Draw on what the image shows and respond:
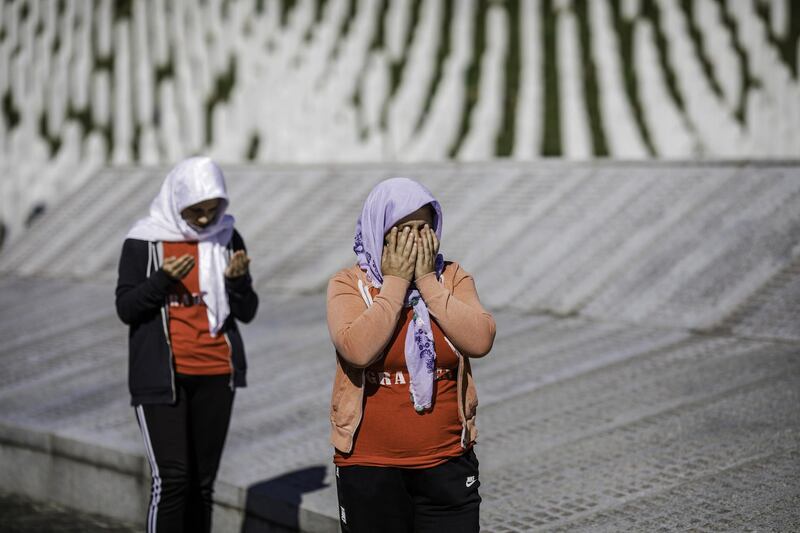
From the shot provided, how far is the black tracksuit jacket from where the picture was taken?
3953 millimetres

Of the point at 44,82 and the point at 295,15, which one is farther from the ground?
the point at 295,15

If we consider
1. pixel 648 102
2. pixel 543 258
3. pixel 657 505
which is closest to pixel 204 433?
pixel 657 505

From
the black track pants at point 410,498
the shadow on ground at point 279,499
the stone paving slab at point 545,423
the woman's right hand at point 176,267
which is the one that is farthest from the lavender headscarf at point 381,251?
the shadow on ground at point 279,499

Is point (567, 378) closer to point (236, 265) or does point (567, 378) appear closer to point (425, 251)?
point (236, 265)

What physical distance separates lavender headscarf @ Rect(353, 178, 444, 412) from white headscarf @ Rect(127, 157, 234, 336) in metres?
1.28

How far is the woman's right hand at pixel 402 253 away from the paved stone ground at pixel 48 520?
3.15 meters

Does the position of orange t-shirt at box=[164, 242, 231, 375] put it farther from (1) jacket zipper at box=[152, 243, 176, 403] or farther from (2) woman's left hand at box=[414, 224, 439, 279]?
(2) woman's left hand at box=[414, 224, 439, 279]

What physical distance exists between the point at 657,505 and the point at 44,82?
19214 mm

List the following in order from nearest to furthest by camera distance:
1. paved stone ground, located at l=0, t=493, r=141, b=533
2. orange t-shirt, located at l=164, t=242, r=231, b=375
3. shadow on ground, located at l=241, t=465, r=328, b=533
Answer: orange t-shirt, located at l=164, t=242, r=231, b=375 → shadow on ground, located at l=241, t=465, r=328, b=533 → paved stone ground, located at l=0, t=493, r=141, b=533

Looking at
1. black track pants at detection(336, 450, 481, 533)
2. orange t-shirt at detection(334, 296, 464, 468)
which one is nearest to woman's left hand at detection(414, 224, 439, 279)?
orange t-shirt at detection(334, 296, 464, 468)

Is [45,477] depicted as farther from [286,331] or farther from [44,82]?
[44,82]

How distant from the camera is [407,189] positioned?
114 inches

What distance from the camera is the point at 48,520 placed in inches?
224

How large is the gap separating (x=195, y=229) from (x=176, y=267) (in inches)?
12.6
